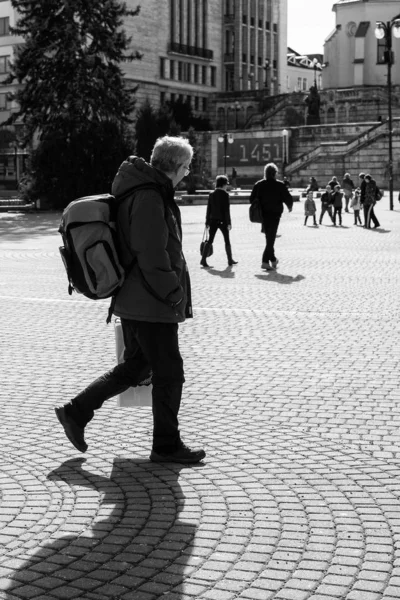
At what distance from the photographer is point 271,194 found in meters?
19.4

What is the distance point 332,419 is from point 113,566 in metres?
3.16

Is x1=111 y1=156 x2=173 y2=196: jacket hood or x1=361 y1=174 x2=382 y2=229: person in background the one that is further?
x1=361 y1=174 x2=382 y2=229: person in background

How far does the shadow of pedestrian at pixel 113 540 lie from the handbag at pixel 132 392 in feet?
2.06

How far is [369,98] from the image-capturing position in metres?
97.8

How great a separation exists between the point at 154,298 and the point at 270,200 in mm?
13548

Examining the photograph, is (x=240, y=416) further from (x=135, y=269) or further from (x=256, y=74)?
(x=256, y=74)

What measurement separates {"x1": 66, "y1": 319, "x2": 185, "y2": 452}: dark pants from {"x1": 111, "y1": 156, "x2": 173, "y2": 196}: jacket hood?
2.38 ft

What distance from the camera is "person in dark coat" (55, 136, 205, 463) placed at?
598 centimetres

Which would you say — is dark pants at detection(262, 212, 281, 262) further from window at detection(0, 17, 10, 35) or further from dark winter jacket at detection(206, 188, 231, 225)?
window at detection(0, 17, 10, 35)

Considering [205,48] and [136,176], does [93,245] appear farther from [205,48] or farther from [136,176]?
[205,48]

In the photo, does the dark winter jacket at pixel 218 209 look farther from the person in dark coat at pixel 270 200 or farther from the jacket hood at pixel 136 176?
the jacket hood at pixel 136 176

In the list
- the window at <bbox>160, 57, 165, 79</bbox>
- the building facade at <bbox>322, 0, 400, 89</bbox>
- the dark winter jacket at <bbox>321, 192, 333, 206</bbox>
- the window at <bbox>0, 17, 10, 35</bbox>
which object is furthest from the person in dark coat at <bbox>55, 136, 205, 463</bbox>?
the window at <bbox>160, 57, 165, 79</bbox>

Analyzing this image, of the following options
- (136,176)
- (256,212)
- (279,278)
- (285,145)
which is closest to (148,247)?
(136,176)

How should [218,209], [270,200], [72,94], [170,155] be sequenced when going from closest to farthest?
[170,155] < [270,200] < [218,209] < [72,94]
